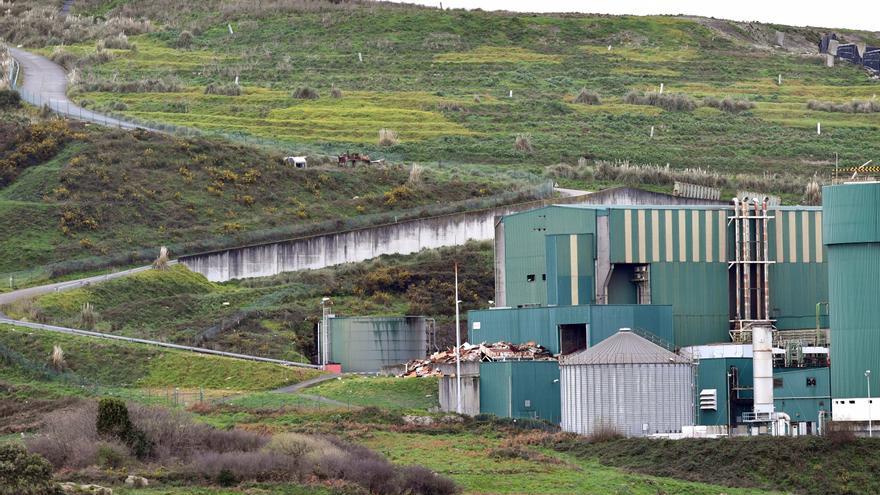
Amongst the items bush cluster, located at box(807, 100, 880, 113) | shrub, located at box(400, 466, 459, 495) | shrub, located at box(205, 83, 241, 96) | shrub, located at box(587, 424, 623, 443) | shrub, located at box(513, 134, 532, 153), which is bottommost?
shrub, located at box(400, 466, 459, 495)

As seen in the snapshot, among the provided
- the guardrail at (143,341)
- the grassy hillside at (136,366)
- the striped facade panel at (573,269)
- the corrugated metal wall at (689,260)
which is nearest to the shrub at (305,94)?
the guardrail at (143,341)

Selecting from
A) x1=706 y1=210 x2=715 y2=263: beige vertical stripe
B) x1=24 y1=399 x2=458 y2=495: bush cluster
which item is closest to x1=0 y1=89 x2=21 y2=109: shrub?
x1=706 y1=210 x2=715 y2=263: beige vertical stripe

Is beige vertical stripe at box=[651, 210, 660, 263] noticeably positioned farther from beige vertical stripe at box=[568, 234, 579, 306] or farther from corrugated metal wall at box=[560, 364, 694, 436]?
corrugated metal wall at box=[560, 364, 694, 436]

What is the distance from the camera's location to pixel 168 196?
10231 centimetres

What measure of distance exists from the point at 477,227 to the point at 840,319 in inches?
1510

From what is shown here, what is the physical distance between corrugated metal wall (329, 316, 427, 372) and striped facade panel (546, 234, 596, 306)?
7.73 m

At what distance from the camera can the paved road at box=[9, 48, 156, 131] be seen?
392 feet

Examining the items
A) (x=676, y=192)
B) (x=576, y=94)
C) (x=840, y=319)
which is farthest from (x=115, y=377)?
(x=576, y=94)

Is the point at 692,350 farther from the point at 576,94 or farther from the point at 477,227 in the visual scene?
the point at 576,94

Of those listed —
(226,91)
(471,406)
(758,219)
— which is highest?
(226,91)

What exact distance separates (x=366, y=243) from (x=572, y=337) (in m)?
24.4

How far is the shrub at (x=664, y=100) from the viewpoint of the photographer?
14250 cm

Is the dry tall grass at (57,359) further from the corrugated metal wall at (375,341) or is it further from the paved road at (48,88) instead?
the paved road at (48,88)

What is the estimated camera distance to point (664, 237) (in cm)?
7744
